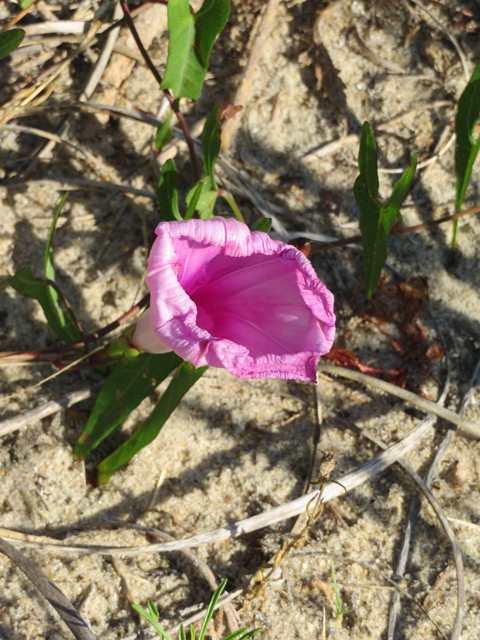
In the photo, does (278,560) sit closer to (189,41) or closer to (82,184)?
(82,184)

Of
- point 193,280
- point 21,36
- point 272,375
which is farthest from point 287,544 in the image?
point 21,36

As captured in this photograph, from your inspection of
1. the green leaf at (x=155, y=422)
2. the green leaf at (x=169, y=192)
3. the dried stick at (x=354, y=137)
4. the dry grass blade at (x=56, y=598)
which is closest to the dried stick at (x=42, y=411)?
the green leaf at (x=155, y=422)

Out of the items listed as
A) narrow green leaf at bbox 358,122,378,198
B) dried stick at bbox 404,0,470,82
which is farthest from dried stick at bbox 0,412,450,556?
dried stick at bbox 404,0,470,82

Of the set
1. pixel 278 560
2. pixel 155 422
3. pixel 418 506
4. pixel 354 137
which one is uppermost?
pixel 354 137

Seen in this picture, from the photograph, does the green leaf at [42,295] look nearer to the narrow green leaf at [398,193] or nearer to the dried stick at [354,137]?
the narrow green leaf at [398,193]

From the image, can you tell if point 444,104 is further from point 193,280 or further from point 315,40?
point 193,280

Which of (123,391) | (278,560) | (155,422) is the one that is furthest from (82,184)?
(278,560)
